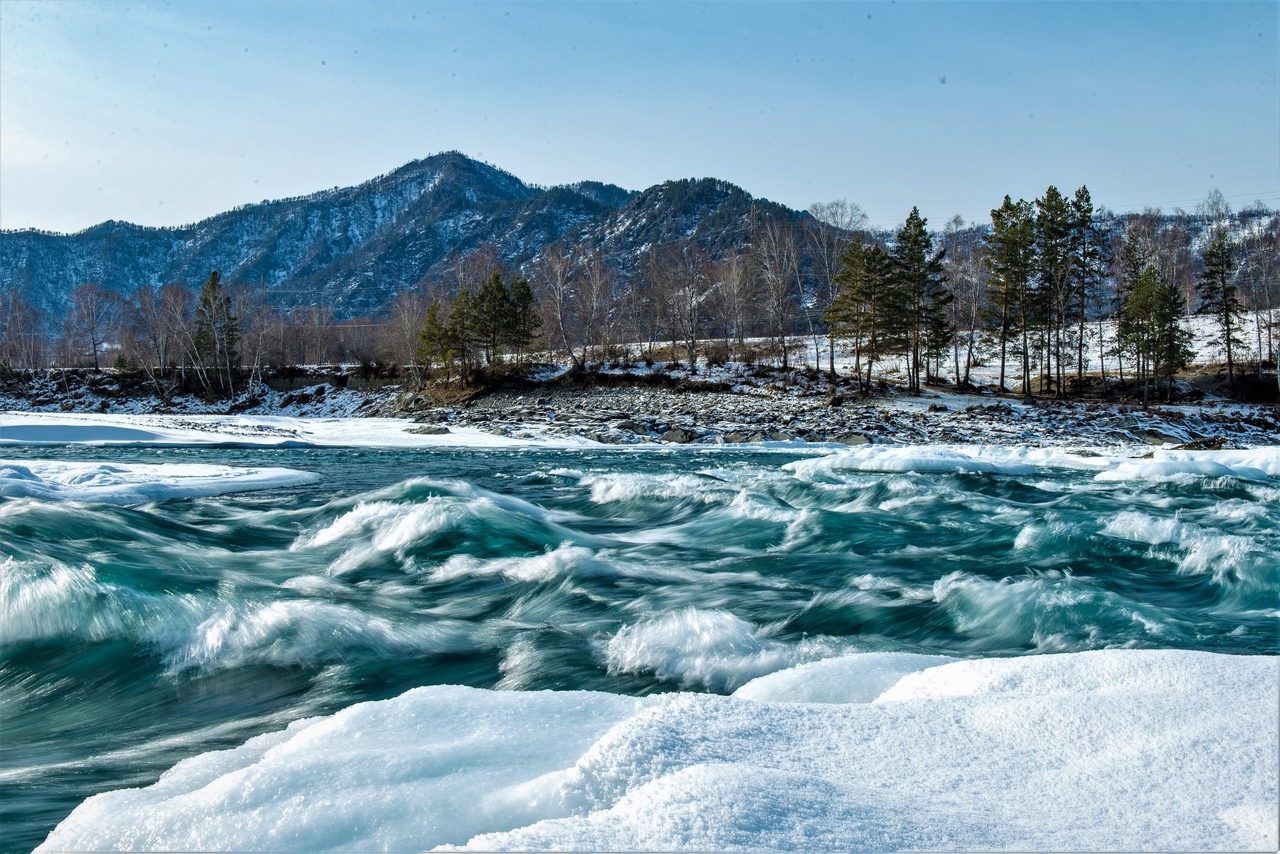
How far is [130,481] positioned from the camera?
43.2 feet

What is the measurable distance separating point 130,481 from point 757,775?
14.6 m

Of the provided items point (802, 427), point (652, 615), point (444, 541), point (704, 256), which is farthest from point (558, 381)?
point (652, 615)

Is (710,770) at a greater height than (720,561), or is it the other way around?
(710,770)

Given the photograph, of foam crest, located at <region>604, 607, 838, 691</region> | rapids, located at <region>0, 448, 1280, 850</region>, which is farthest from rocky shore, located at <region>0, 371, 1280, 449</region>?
foam crest, located at <region>604, 607, 838, 691</region>

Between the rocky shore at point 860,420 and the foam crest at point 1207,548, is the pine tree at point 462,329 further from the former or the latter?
the foam crest at point 1207,548

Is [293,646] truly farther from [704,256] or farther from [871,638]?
[704,256]

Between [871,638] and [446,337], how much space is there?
41.3 meters

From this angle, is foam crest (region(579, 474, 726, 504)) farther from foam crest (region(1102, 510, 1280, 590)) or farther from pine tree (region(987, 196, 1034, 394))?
pine tree (region(987, 196, 1034, 394))

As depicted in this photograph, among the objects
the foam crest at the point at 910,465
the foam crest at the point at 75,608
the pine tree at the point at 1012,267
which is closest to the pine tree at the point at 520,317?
the pine tree at the point at 1012,267

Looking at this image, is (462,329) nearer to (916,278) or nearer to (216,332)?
(216,332)

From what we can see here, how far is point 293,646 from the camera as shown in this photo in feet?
17.7

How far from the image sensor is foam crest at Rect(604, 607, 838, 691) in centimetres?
496

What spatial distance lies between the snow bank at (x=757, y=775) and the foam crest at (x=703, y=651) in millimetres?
1806

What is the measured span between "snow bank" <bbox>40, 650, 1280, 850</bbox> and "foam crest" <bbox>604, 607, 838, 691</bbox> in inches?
71.1
